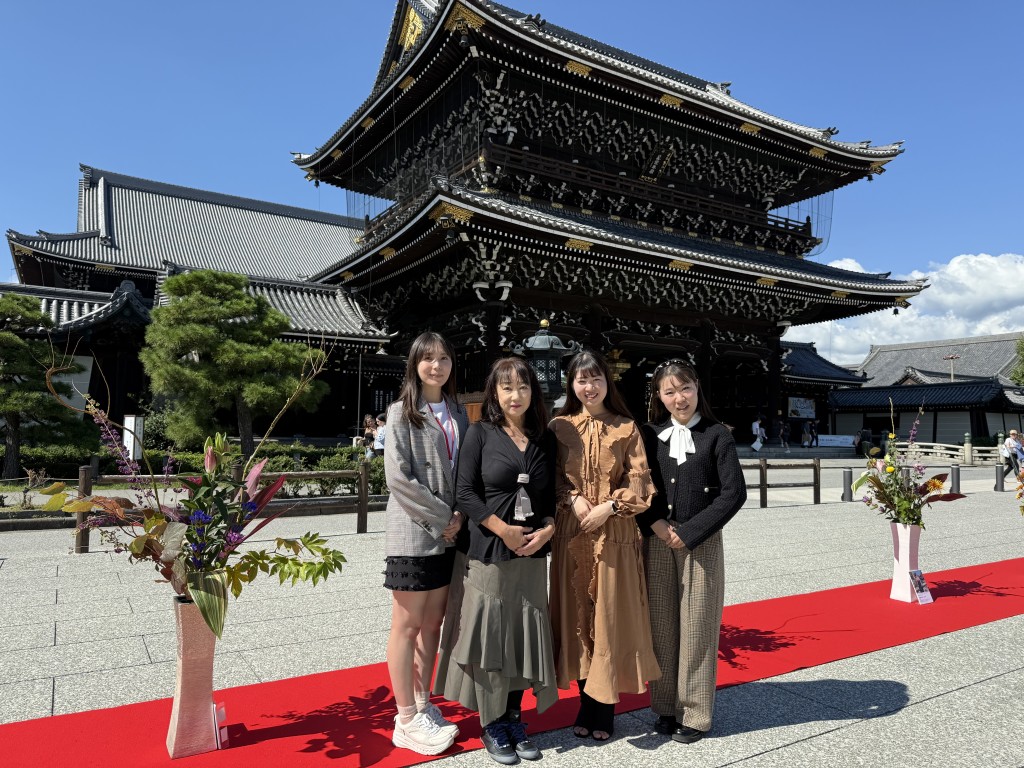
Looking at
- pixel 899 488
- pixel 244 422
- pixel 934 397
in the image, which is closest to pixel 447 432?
pixel 899 488

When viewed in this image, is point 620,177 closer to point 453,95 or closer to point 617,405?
point 453,95

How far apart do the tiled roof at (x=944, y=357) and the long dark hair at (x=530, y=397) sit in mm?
43412

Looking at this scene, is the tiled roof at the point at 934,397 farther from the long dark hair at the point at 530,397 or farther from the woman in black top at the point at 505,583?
the woman in black top at the point at 505,583

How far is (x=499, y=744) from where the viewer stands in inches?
107

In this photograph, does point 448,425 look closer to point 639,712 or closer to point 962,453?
point 639,712

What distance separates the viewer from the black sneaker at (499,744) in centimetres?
267

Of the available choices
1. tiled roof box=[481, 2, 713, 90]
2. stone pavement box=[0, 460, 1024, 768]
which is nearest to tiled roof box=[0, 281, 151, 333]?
stone pavement box=[0, 460, 1024, 768]

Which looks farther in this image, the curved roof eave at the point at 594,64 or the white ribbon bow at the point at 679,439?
the curved roof eave at the point at 594,64

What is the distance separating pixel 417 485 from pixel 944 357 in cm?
5129

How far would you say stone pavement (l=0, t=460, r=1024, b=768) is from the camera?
113 inches

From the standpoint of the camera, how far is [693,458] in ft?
10.1

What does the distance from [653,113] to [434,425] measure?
14034 millimetres

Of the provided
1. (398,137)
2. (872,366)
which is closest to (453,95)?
(398,137)

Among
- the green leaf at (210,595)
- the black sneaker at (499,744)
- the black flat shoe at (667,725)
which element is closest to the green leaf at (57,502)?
the green leaf at (210,595)
